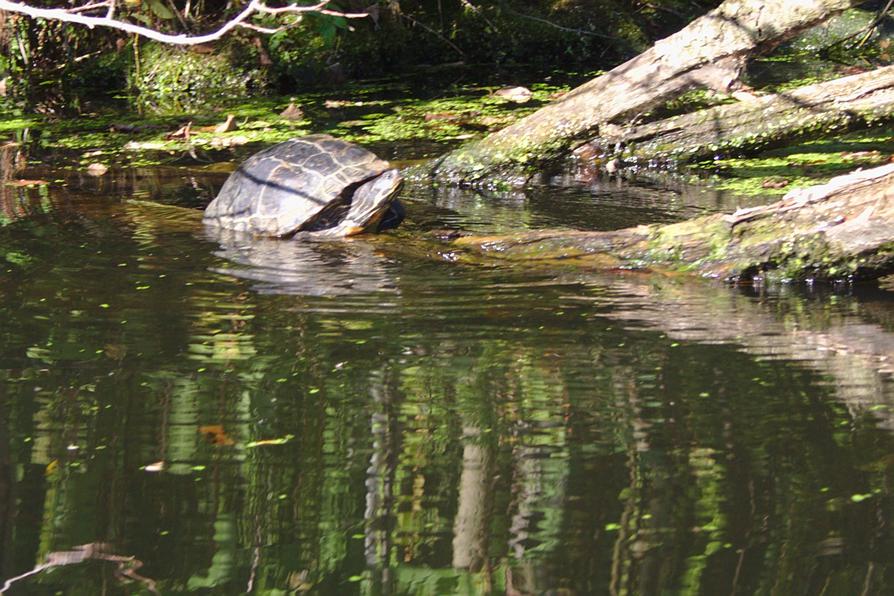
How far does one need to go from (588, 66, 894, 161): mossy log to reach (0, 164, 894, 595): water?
8.00 feet

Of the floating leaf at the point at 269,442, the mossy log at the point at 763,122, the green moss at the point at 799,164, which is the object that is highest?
the mossy log at the point at 763,122

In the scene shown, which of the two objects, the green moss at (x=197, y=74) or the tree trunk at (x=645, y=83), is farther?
the green moss at (x=197, y=74)

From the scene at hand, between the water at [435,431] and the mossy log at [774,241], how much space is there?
0.14 metres

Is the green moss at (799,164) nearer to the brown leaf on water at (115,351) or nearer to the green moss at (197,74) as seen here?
the brown leaf on water at (115,351)

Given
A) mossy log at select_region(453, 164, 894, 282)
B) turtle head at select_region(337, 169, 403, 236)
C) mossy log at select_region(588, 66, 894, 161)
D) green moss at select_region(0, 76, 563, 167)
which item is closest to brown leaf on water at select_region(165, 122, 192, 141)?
green moss at select_region(0, 76, 563, 167)

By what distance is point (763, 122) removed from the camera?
23.8 feet

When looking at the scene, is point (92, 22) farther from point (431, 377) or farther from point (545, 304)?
point (545, 304)

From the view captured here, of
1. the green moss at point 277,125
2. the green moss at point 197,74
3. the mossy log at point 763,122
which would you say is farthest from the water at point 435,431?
the green moss at point 197,74

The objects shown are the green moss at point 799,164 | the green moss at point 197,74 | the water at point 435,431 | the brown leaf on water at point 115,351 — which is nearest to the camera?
the water at point 435,431

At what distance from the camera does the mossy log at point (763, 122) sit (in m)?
6.80

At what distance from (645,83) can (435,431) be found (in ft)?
13.7

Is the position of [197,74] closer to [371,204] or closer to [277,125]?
[277,125]

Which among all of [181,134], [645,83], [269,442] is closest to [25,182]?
[181,134]

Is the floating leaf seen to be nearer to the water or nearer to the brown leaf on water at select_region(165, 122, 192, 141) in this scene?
the water
